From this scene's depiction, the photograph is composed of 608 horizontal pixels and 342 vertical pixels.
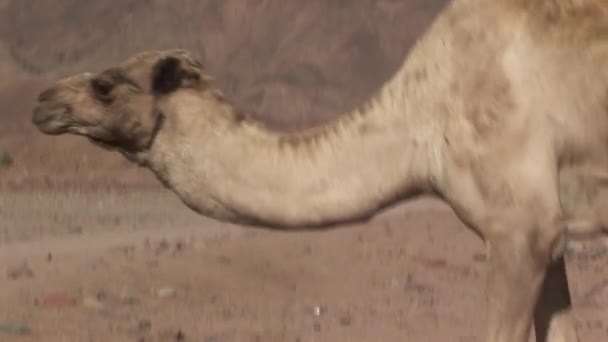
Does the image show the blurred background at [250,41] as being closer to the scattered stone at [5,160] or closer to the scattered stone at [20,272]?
the scattered stone at [5,160]

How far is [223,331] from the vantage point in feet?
22.4

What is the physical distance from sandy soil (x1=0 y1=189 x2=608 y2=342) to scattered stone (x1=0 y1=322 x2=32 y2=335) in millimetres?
10

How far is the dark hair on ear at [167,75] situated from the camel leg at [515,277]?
113 cm

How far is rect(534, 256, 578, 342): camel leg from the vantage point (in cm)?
438

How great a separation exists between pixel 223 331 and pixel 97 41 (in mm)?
12166

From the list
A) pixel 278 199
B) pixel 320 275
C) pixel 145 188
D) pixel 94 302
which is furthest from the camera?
pixel 145 188

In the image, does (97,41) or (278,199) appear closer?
(278,199)

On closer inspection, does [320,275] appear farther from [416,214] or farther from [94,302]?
[416,214]

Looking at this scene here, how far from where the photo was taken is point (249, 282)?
26.0ft

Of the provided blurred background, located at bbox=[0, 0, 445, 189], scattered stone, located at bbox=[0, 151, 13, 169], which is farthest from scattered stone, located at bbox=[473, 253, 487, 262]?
blurred background, located at bbox=[0, 0, 445, 189]

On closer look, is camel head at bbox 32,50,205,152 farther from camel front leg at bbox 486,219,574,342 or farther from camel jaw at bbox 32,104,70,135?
camel front leg at bbox 486,219,574,342

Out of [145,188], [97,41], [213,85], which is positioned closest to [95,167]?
[145,188]

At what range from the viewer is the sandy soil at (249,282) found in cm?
686

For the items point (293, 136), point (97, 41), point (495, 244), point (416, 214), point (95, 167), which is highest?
point (97, 41)
